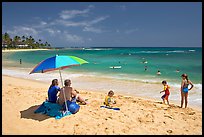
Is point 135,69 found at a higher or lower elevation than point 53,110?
higher

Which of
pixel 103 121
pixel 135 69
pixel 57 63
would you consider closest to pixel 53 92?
pixel 57 63

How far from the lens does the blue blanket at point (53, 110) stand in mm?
6091

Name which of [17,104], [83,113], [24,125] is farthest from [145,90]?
[24,125]

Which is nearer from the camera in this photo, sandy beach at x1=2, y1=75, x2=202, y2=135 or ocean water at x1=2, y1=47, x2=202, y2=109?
sandy beach at x1=2, y1=75, x2=202, y2=135

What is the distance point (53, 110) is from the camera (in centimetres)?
629

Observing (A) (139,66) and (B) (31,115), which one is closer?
(B) (31,115)

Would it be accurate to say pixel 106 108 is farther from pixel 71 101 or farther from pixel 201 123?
pixel 201 123

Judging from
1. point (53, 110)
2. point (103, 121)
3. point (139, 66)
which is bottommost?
point (103, 121)

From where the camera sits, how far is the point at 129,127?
18.0 ft

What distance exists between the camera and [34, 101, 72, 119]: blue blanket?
6.09 metres

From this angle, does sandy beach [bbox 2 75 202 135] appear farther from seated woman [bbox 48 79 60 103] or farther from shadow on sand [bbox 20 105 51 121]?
seated woman [bbox 48 79 60 103]

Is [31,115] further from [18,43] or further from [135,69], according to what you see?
[18,43]

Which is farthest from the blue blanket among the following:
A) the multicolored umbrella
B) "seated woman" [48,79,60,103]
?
the multicolored umbrella

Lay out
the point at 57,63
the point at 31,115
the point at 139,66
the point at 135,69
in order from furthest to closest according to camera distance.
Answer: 1. the point at 139,66
2. the point at 135,69
3. the point at 31,115
4. the point at 57,63
